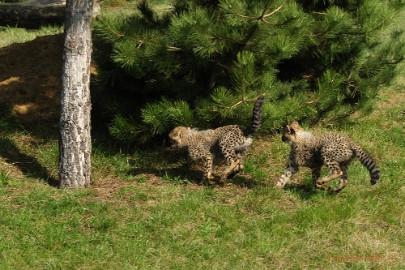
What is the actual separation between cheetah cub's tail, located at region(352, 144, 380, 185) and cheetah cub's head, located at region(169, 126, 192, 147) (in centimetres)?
236

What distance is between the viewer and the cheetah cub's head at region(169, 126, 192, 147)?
965 cm

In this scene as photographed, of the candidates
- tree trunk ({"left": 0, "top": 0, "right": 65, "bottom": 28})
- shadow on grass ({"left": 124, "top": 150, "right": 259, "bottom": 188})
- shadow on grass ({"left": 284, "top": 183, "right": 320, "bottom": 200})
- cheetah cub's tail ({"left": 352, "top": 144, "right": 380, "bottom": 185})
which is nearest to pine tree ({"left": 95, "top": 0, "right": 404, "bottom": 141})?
shadow on grass ({"left": 124, "top": 150, "right": 259, "bottom": 188})

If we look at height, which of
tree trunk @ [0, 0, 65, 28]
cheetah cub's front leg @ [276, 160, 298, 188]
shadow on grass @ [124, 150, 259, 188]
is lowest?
tree trunk @ [0, 0, 65, 28]

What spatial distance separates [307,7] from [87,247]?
5530 mm

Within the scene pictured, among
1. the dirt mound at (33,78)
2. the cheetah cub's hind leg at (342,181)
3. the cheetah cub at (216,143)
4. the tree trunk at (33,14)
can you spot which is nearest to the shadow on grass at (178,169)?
the cheetah cub at (216,143)

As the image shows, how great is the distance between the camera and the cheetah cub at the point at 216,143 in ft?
30.7

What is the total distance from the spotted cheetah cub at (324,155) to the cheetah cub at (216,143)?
23.6 inches

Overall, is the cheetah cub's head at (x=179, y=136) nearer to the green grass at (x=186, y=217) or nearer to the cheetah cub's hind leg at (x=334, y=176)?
the green grass at (x=186, y=217)

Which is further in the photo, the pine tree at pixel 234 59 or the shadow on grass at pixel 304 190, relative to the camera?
the pine tree at pixel 234 59

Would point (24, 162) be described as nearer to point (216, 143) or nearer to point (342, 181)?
point (216, 143)

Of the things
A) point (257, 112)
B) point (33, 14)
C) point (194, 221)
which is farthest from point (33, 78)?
point (33, 14)

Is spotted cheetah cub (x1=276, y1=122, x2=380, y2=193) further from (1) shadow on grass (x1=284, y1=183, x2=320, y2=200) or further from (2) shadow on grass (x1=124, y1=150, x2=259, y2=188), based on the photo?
(2) shadow on grass (x1=124, y1=150, x2=259, y2=188)

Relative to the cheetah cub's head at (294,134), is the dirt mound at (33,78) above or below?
below

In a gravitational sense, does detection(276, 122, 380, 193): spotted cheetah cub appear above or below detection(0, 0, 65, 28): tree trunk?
above
